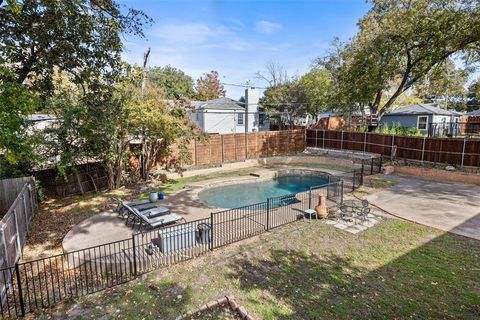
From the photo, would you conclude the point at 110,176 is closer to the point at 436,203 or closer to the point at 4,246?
the point at 4,246

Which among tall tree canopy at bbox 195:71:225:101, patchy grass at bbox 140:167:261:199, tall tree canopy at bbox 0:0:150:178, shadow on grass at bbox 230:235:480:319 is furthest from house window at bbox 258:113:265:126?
shadow on grass at bbox 230:235:480:319

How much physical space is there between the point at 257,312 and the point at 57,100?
1036 cm

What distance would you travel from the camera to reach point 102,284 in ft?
19.2

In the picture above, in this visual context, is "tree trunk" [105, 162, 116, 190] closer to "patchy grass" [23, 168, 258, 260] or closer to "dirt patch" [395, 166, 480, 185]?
"patchy grass" [23, 168, 258, 260]

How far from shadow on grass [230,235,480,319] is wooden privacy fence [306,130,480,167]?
31.6 ft

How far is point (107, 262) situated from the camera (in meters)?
6.46

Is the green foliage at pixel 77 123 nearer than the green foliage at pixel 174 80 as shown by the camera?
Yes

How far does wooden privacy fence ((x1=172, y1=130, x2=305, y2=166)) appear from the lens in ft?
58.6

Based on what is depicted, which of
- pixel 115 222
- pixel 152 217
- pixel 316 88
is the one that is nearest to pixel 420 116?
pixel 316 88

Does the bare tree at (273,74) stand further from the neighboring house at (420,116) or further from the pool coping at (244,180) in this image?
the pool coping at (244,180)

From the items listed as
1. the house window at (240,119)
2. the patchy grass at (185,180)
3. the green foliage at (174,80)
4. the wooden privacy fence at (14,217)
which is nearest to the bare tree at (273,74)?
the house window at (240,119)

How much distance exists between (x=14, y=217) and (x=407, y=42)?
70.6 ft

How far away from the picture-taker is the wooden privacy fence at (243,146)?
58.6ft

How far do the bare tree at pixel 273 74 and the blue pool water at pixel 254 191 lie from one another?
17872 millimetres
